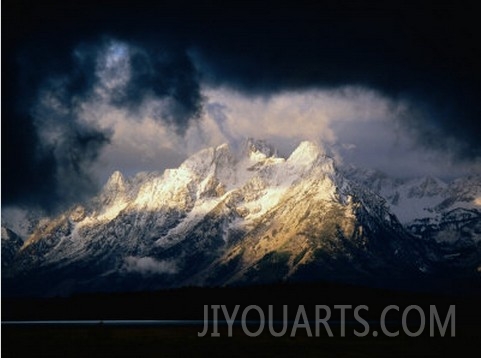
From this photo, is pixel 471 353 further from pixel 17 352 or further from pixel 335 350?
pixel 17 352

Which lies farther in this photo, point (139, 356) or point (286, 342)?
point (286, 342)

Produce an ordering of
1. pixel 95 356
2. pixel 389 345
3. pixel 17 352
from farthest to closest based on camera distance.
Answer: pixel 389 345
pixel 17 352
pixel 95 356

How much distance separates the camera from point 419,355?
167875 mm

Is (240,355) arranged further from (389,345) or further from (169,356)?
(389,345)

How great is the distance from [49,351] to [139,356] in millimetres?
23790

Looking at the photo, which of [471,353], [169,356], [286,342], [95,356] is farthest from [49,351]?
[471,353]

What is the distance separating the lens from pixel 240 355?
161750 mm

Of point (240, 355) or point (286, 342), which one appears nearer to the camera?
point (240, 355)

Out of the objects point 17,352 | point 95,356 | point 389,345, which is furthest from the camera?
point 389,345

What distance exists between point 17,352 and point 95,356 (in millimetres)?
20502

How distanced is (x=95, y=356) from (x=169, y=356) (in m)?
13.9

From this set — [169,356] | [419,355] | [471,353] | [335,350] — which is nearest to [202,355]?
[169,356]

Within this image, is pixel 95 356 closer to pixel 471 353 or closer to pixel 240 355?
pixel 240 355

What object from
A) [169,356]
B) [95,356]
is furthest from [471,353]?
[95,356]
